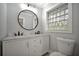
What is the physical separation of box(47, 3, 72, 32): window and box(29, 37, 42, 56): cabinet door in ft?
1.15

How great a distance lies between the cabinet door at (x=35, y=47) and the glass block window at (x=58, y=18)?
0.35 metres

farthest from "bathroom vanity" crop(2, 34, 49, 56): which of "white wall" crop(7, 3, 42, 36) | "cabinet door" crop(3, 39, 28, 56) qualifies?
"white wall" crop(7, 3, 42, 36)

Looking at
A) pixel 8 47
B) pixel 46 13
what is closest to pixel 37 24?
pixel 46 13

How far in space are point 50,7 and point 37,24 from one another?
0.46 m

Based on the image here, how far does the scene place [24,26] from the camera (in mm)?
986

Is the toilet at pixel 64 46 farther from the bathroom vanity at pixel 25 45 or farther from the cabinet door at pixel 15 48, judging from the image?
the cabinet door at pixel 15 48

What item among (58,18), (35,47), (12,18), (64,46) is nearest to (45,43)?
(35,47)

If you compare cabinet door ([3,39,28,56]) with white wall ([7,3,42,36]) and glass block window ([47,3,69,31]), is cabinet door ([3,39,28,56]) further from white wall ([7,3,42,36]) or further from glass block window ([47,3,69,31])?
glass block window ([47,3,69,31])

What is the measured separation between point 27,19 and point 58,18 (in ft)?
1.95

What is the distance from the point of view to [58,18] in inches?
31.6

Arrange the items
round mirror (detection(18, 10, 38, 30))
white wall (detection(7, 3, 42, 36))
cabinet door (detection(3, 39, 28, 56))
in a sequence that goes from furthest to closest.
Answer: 1. round mirror (detection(18, 10, 38, 30))
2. white wall (detection(7, 3, 42, 36))
3. cabinet door (detection(3, 39, 28, 56))

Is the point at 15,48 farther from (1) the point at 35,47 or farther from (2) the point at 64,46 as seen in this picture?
(2) the point at 64,46

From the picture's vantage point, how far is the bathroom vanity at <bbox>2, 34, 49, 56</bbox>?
0.67 meters

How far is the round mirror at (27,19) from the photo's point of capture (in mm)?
953
